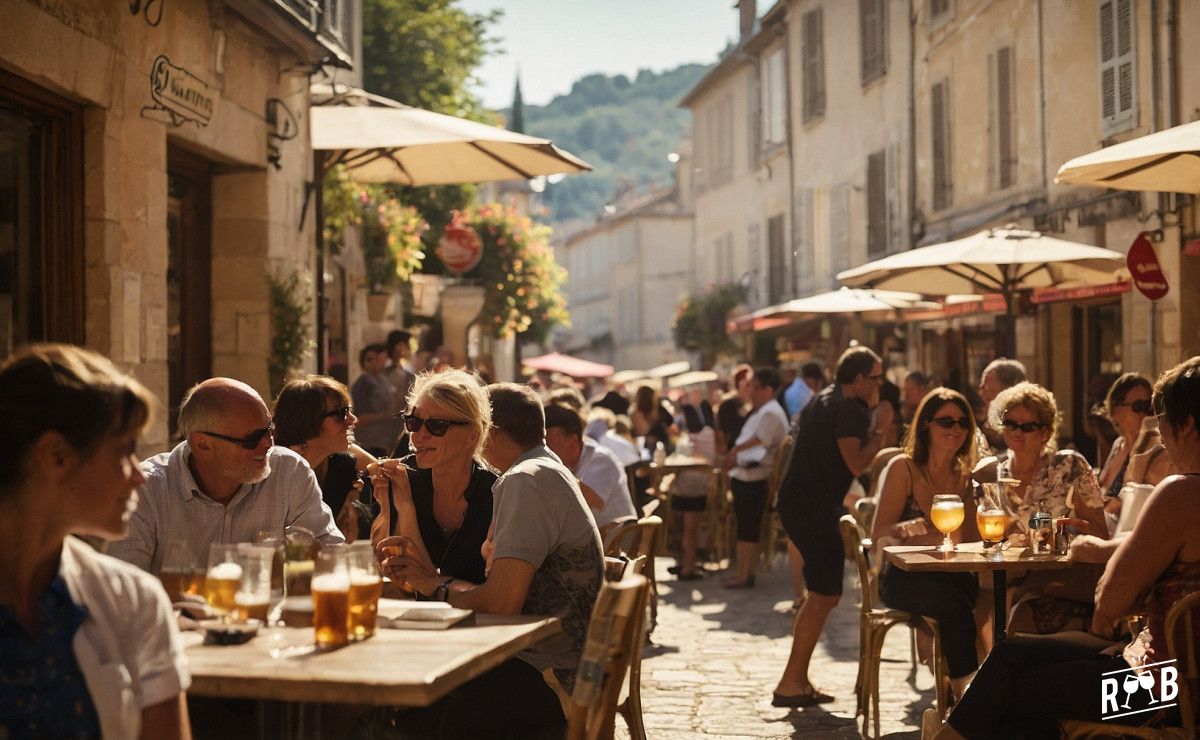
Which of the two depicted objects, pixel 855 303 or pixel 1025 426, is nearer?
pixel 1025 426

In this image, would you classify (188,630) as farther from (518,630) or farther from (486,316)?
(486,316)

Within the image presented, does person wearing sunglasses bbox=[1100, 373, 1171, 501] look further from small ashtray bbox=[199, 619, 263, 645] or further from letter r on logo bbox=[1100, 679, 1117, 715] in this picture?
small ashtray bbox=[199, 619, 263, 645]

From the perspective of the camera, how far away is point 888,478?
7172 mm

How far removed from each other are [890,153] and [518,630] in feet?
67.7

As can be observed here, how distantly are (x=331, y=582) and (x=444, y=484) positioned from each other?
1.45 meters

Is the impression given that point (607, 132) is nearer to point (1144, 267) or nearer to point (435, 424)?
point (1144, 267)

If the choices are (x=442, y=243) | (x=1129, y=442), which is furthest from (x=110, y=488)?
(x=442, y=243)

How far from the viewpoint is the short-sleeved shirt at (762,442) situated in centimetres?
1266

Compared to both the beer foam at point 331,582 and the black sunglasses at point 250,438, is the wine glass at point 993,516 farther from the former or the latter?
the beer foam at point 331,582

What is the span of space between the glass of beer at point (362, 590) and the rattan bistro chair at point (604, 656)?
539mm

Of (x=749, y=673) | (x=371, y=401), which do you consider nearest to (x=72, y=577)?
(x=749, y=673)

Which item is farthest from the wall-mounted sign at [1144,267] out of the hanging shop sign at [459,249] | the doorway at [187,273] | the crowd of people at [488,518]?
the hanging shop sign at [459,249]

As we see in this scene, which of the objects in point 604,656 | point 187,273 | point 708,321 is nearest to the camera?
point 604,656

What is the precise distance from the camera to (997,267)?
472 inches
